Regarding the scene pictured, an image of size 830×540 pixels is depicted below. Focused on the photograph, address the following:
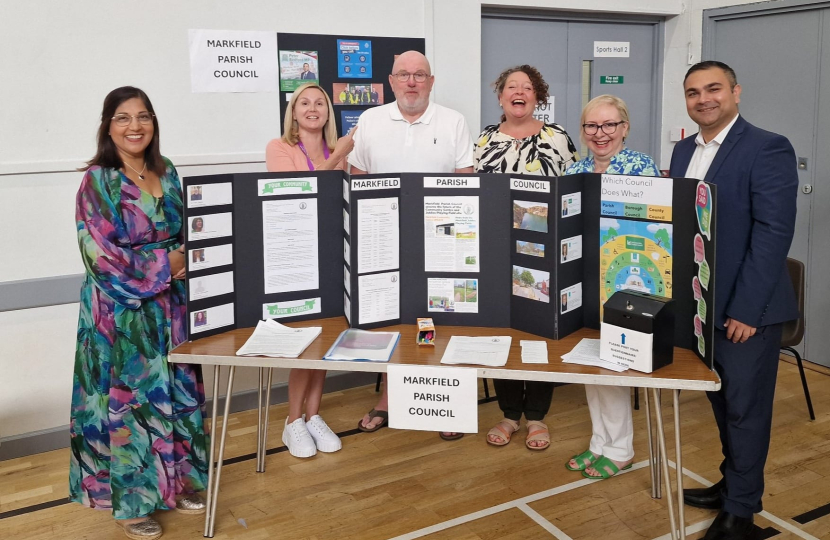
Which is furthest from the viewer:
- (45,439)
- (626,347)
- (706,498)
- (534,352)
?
(45,439)

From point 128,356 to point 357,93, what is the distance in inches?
79.4

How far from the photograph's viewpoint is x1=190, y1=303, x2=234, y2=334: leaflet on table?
2441 mm

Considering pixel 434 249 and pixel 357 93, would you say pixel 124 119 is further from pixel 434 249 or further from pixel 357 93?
pixel 357 93

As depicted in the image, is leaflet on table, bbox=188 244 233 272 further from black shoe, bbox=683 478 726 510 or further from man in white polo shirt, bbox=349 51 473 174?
black shoe, bbox=683 478 726 510

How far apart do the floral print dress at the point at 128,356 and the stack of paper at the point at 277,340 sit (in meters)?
0.33

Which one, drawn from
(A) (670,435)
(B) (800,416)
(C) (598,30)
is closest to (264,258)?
(A) (670,435)

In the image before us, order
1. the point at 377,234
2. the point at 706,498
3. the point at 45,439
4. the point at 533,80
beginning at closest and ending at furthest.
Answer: the point at 377,234 < the point at 706,498 < the point at 533,80 < the point at 45,439

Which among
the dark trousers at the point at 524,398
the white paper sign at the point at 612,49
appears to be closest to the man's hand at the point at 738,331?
the dark trousers at the point at 524,398

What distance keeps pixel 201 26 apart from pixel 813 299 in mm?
3704

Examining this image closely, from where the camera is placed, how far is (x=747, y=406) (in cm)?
244

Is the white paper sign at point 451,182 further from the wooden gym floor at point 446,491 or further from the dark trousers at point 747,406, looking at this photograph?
the wooden gym floor at point 446,491

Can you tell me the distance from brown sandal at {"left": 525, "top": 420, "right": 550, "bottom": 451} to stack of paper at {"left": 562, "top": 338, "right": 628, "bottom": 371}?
1.05 metres

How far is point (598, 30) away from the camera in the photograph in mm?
4762

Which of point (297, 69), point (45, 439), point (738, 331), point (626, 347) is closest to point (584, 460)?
point (738, 331)
